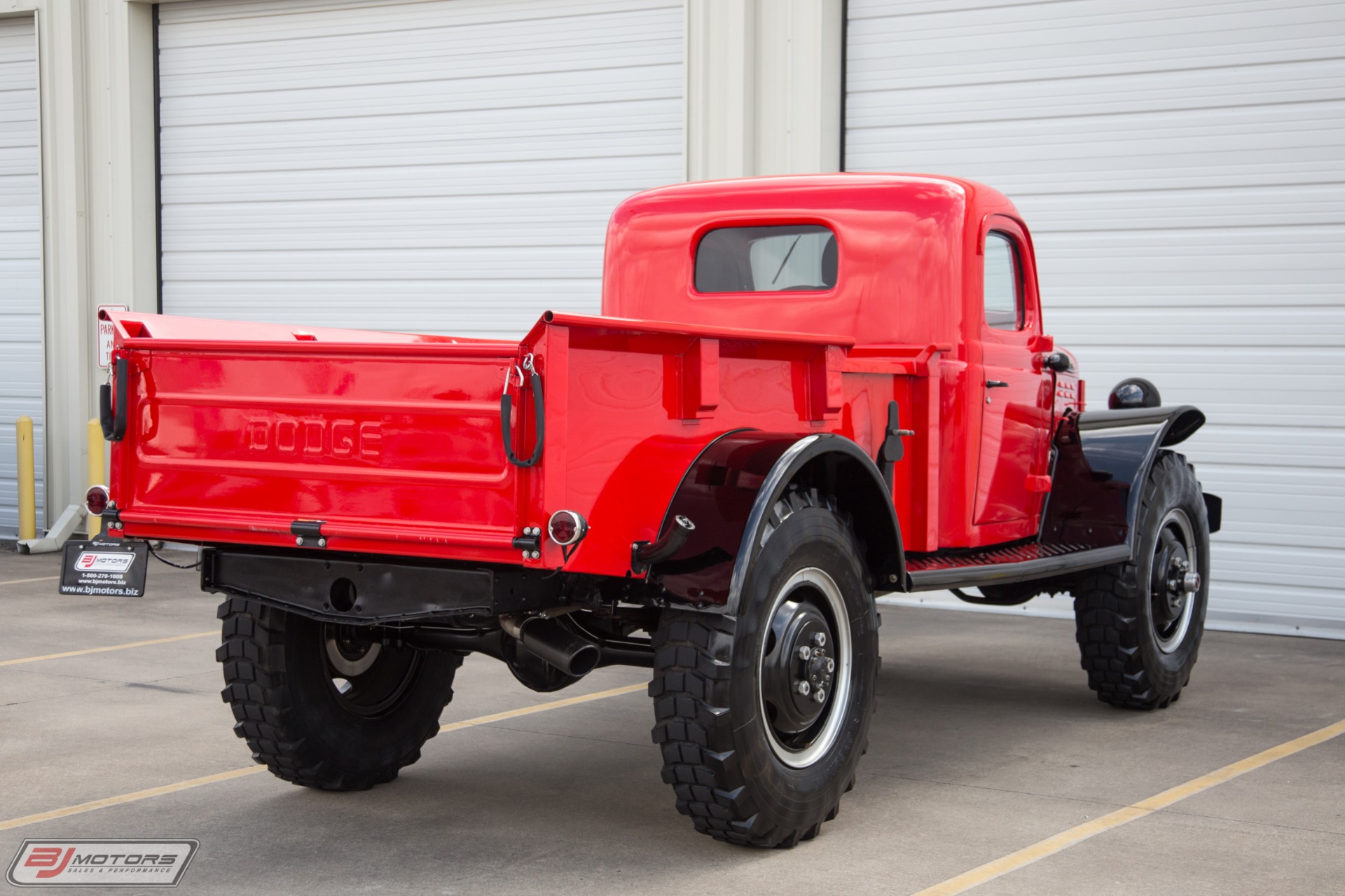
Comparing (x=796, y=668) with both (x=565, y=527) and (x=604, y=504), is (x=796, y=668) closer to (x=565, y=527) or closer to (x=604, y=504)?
(x=604, y=504)

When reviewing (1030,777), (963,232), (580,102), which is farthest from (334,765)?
(580,102)

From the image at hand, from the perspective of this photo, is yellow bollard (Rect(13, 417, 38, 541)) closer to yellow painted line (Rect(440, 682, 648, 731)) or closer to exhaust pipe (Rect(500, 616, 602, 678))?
yellow painted line (Rect(440, 682, 648, 731))

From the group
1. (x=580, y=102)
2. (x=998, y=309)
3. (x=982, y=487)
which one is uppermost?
(x=580, y=102)

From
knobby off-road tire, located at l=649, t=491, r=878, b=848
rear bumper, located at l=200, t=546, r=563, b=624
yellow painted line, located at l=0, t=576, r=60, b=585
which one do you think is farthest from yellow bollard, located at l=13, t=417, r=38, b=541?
knobby off-road tire, located at l=649, t=491, r=878, b=848

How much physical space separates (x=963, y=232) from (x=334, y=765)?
310 cm

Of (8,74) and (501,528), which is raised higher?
(8,74)

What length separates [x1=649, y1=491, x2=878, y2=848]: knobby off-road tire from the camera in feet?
12.9

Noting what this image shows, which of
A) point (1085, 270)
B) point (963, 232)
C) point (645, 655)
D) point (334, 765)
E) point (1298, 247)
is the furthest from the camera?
point (1085, 270)

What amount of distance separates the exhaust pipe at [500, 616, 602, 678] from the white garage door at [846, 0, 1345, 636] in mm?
6264

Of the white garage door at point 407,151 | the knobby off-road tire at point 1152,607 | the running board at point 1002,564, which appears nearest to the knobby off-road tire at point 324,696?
the running board at point 1002,564

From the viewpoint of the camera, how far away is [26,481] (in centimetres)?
1234

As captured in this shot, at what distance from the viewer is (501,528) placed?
3.72 meters

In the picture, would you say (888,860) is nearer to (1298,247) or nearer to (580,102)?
(1298,247)
